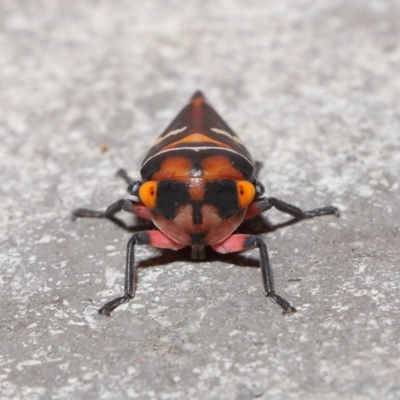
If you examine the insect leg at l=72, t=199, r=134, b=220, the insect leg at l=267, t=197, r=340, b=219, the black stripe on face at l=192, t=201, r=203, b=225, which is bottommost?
the insect leg at l=72, t=199, r=134, b=220

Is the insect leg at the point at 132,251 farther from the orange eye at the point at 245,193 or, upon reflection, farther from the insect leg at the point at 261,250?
the orange eye at the point at 245,193

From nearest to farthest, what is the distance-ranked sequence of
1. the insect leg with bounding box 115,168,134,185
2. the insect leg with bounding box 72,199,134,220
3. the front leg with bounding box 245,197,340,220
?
the front leg with bounding box 245,197,340,220
the insect leg with bounding box 72,199,134,220
the insect leg with bounding box 115,168,134,185

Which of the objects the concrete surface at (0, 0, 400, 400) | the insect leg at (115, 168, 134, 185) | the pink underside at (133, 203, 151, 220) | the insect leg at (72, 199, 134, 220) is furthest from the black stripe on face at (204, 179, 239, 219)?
the insect leg at (115, 168, 134, 185)

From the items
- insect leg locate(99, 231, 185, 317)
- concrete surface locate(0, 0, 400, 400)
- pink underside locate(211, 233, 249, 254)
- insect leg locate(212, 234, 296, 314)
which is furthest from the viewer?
pink underside locate(211, 233, 249, 254)

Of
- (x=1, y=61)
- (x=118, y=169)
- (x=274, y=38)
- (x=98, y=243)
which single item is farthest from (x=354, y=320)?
(x=1, y=61)

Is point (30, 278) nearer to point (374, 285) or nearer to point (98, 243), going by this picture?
point (98, 243)

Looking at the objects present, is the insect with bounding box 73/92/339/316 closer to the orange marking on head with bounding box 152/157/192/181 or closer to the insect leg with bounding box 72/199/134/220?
the orange marking on head with bounding box 152/157/192/181

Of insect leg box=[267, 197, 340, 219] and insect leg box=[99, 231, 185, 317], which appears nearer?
insect leg box=[99, 231, 185, 317]

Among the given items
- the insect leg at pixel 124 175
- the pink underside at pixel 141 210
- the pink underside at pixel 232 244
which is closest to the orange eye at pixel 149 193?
the pink underside at pixel 141 210
